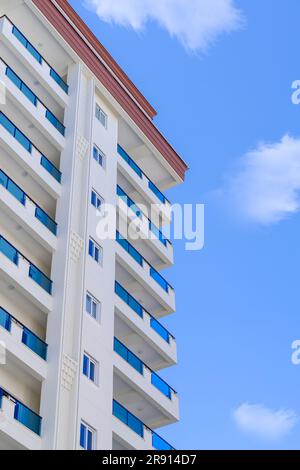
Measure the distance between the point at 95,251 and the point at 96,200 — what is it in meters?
2.84

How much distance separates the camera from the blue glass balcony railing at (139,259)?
4084cm

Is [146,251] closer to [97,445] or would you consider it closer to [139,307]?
[139,307]

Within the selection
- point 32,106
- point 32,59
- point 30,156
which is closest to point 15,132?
point 30,156

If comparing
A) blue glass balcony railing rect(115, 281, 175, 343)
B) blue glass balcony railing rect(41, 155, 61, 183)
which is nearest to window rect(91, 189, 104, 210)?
blue glass balcony railing rect(41, 155, 61, 183)

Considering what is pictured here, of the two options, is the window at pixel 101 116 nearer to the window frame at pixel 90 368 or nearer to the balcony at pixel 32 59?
the balcony at pixel 32 59

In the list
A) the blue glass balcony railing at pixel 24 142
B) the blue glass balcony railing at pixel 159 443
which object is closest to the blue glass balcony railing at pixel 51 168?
the blue glass balcony railing at pixel 24 142

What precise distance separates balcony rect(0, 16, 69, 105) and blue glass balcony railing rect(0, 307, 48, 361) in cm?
1363

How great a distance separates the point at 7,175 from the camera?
3525 centimetres

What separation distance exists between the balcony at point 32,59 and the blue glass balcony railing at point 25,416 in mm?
16734

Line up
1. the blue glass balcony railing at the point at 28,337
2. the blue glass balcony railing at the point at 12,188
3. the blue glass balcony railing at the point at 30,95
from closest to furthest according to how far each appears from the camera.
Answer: the blue glass balcony railing at the point at 28,337 < the blue glass balcony railing at the point at 12,188 < the blue glass balcony railing at the point at 30,95

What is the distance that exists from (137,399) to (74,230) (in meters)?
8.21

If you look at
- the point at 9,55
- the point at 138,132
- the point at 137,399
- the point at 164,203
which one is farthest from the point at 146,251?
the point at 9,55

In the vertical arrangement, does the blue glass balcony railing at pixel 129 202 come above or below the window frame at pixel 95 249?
above

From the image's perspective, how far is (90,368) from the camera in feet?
111
